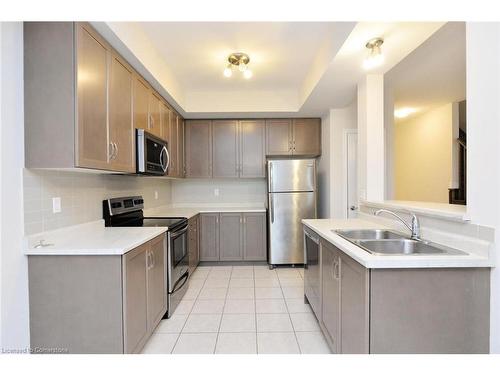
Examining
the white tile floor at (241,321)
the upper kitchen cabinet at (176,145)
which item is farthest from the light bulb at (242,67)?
the white tile floor at (241,321)

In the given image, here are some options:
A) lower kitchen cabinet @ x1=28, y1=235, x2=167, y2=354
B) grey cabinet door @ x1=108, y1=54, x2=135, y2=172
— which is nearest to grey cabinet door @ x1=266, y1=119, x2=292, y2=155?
grey cabinet door @ x1=108, y1=54, x2=135, y2=172

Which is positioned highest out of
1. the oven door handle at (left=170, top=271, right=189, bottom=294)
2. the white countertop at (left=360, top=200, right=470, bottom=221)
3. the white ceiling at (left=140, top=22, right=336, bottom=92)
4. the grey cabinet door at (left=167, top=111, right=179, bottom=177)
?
the white ceiling at (left=140, top=22, right=336, bottom=92)

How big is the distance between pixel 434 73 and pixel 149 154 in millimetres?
3085

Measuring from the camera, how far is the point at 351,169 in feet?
12.2

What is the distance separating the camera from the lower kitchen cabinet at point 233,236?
3852 millimetres

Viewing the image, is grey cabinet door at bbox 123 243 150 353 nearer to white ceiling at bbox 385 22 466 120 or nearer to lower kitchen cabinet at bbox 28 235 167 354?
lower kitchen cabinet at bbox 28 235 167 354

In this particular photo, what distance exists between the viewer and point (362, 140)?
8.57 ft

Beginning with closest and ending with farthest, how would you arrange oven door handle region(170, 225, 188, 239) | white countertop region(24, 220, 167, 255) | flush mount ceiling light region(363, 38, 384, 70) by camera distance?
white countertop region(24, 220, 167, 255) → flush mount ceiling light region(363, 38, 384, 70) → oven door handle region(170, 225, 188, 239)

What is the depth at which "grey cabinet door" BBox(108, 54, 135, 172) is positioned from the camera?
75.6 inches

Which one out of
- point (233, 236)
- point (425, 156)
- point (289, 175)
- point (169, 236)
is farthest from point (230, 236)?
point (425, 156)

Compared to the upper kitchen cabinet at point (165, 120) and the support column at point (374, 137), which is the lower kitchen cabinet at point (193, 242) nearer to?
the upper kitchen cabinet at point (165, 120)

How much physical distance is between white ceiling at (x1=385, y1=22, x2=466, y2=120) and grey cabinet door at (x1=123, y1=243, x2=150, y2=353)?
2.66m

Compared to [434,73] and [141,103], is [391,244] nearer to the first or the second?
[434,73]

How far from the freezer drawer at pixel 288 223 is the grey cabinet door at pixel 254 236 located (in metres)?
0.20
